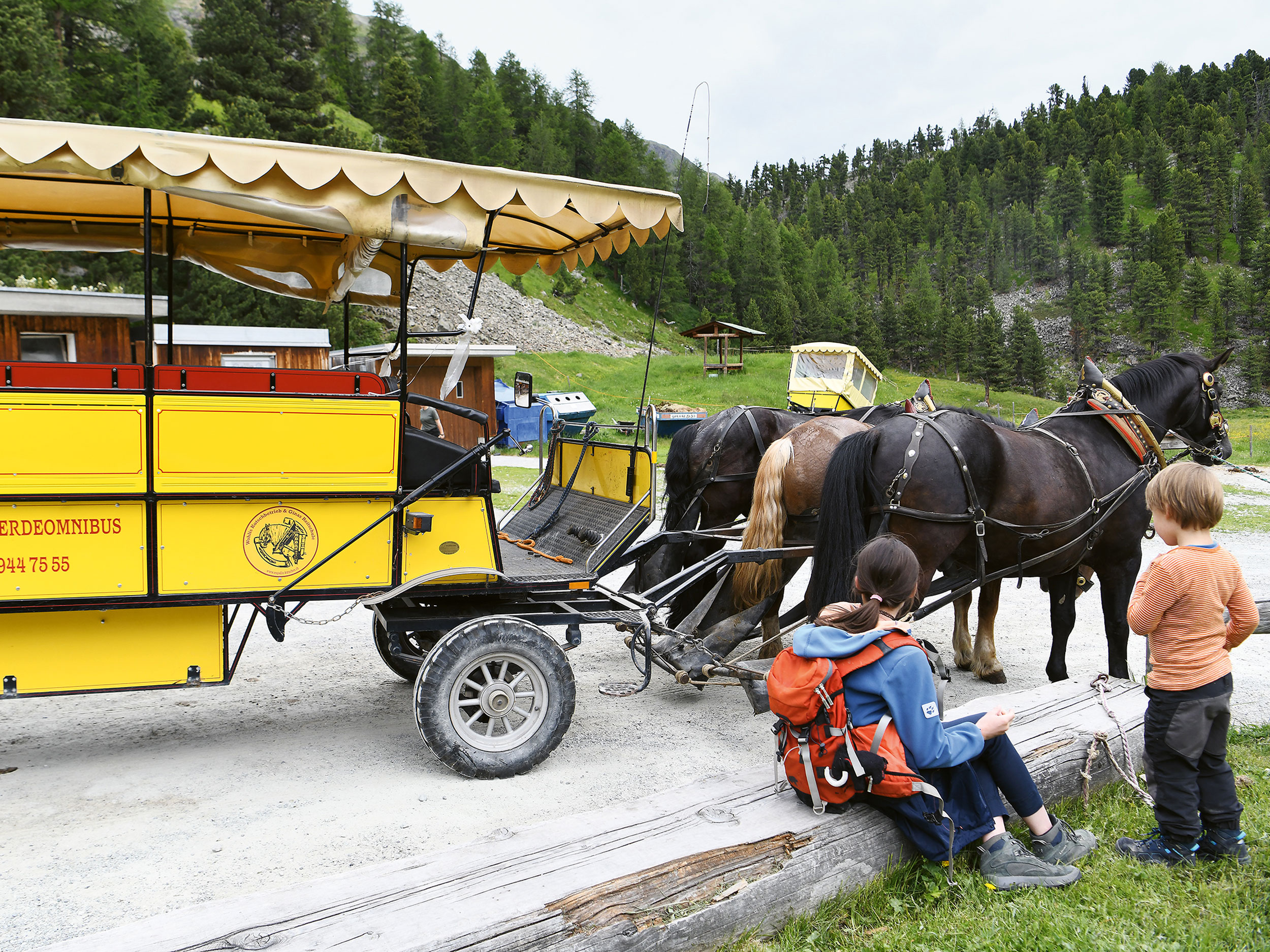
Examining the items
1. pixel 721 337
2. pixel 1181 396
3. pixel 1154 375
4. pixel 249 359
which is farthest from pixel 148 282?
pixel 721 337

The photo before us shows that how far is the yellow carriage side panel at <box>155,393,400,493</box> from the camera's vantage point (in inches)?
149

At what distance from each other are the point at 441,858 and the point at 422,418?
3.20m

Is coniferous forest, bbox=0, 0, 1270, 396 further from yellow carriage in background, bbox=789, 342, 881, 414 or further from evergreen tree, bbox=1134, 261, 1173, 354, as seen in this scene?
yellow carriage in background, bbox=789, 342, 881, 414

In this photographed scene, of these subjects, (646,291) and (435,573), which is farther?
(646,291)

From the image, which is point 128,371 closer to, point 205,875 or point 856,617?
point 205,875

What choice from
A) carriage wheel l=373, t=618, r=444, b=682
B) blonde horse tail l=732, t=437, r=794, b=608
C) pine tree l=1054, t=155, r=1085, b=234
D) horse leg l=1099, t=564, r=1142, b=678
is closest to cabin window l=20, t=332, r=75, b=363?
carriage wheel l=373, t=618, r=444, b=682

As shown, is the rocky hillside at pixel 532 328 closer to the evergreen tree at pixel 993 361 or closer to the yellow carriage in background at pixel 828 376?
A: the yellow carriage in background at pixel 828 376

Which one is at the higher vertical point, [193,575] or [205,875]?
[193,575]

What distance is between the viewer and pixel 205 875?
3.25 metres

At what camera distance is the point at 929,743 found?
2822 mm


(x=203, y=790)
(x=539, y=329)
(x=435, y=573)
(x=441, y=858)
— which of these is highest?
(x=539, y=329)

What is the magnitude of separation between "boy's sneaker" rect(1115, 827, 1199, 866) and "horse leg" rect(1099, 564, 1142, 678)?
7.99 ft

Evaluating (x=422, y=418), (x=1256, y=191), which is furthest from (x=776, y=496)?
(x=1256, y=191)

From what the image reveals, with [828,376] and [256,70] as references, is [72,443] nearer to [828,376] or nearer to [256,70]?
[828,376]
